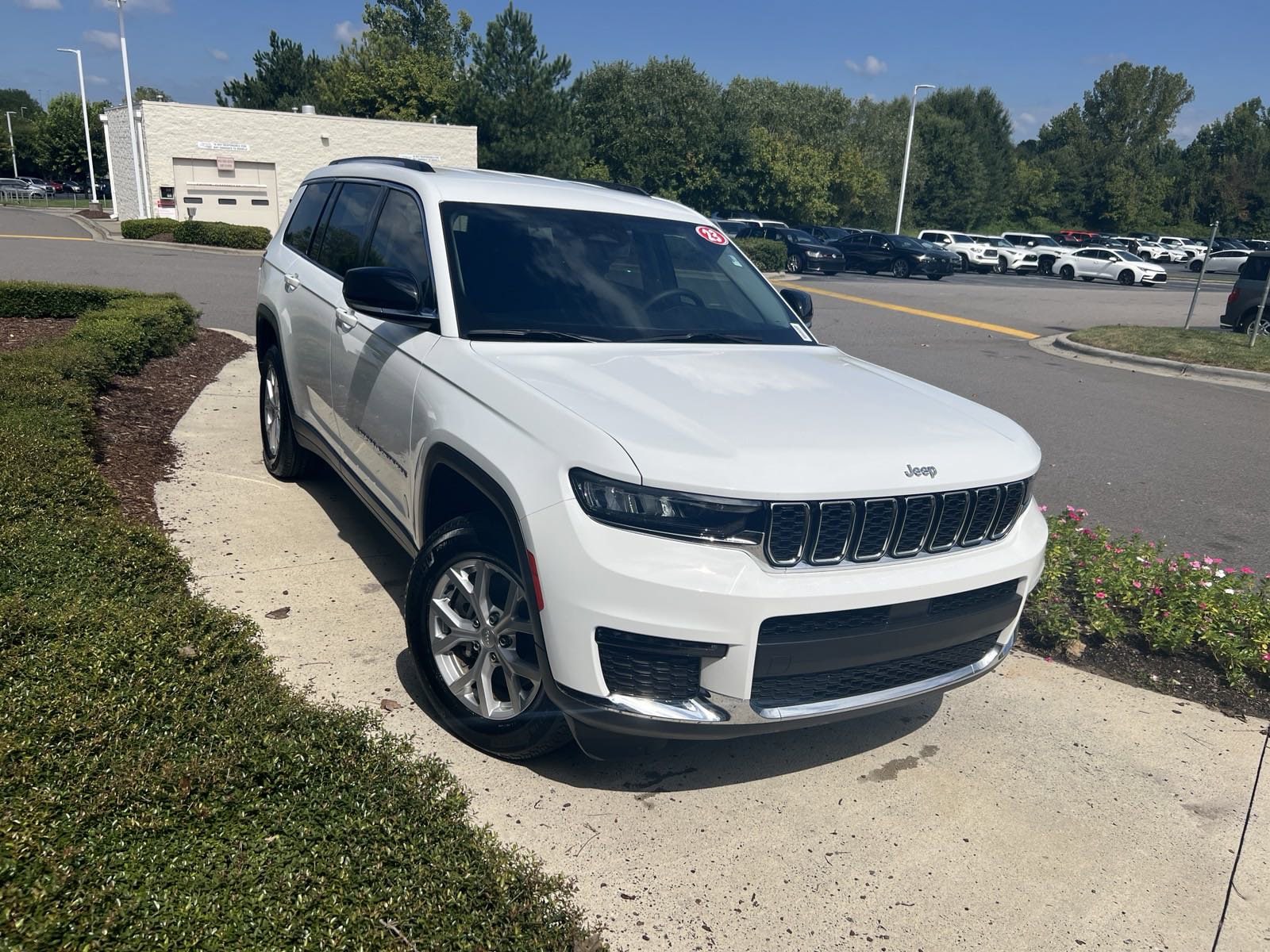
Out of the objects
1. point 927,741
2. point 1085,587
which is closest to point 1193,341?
point 1085,587

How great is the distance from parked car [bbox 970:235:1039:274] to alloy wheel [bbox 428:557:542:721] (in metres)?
39.7

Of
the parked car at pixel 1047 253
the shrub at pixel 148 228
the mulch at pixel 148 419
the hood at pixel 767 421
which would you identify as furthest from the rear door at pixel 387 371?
the parked car at pixel 1047 253

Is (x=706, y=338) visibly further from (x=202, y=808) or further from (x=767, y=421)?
(x=202, y=808)

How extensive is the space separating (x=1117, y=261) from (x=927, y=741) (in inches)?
1501

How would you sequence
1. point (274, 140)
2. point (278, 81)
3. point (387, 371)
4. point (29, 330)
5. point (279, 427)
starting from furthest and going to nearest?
point (278, 81) < point (274, 140) < point (29, 330) < point (279, 427) < point (387, 371)

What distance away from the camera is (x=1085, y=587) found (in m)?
4.71

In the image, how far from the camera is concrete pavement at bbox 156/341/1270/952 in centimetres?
276

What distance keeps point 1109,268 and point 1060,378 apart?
2823 cm

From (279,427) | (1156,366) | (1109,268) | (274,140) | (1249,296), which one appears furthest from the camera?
(274,140)

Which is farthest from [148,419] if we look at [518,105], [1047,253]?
[518,105]

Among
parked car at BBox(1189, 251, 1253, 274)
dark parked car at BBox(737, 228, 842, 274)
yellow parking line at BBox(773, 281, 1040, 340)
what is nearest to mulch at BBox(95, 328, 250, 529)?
yellow parking line at BBox(773, 281, 1040, 340)

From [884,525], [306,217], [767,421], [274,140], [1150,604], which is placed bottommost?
[1150,604]

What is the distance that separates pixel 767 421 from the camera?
3.06 metres

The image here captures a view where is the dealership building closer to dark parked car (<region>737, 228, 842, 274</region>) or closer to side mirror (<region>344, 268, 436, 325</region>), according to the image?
dark parked car (<region>737, 228, 842, 274</region>)
